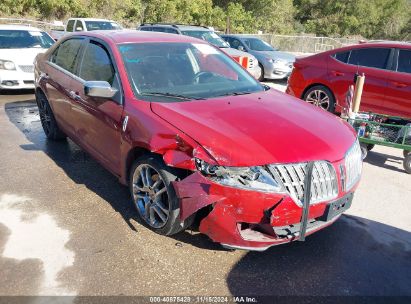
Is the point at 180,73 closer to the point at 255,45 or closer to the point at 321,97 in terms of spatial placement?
the point at 321,97

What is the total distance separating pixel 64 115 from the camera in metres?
4.95

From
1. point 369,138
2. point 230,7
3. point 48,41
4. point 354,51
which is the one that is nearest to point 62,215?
point 369,138

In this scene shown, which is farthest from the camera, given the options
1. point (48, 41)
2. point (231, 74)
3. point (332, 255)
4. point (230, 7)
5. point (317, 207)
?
point (230, 7)

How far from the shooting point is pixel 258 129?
3.10m

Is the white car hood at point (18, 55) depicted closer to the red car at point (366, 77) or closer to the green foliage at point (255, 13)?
the red car at point (366, 77)

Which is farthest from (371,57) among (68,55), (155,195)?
(155,195)

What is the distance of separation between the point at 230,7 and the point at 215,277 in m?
39.9

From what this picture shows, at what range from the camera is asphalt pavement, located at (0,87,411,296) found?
114 inches

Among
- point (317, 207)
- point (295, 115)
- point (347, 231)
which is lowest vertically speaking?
point (347, 231)

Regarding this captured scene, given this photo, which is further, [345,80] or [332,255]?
[345,80]

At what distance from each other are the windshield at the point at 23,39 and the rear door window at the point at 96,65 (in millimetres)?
5783

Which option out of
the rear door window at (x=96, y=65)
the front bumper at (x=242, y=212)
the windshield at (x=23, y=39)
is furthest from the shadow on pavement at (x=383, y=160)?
the windshield at (x=23, y=39)

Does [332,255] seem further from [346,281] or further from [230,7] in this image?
[230,7]

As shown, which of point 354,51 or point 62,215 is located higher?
point 354,51
